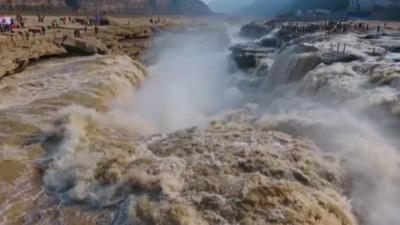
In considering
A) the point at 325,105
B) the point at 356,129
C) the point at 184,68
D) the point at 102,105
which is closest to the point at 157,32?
the point at 184,68

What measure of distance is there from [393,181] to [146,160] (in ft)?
19.9

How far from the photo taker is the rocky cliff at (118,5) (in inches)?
3125

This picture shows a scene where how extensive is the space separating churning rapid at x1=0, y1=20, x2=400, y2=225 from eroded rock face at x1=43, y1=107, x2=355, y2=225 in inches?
1.2

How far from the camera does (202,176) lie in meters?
9.70

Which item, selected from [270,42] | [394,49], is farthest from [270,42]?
[394,49]

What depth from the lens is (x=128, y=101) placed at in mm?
19547

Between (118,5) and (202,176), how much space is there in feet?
333

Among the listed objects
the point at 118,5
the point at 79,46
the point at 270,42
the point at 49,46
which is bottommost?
the point at 270,42

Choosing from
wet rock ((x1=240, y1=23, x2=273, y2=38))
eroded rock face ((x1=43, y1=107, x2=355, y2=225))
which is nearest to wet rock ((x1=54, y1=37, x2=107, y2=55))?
eroded rock face ((x1=43, y1=107, x2=355, y2=225))

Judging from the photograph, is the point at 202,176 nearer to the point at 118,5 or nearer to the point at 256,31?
the point at 256,31

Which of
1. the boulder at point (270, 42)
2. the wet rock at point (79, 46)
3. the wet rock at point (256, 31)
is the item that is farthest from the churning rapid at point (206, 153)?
the wet rock at point (256, 31)

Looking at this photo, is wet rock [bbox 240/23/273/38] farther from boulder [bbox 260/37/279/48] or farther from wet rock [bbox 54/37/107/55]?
wet rock [bbox 54/37/107/55]

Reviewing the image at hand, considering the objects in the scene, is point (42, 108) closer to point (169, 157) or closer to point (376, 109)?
point (169, 157)

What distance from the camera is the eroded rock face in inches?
332
